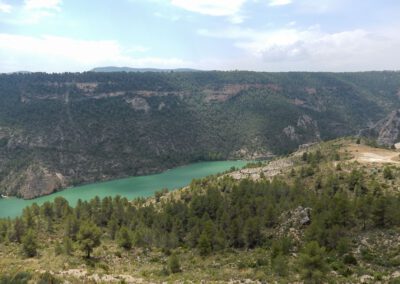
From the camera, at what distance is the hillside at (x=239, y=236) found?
38.5m

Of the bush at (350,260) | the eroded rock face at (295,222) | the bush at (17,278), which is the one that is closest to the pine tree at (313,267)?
the bush at (350,260)

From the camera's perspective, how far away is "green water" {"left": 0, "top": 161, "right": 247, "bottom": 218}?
121 metres

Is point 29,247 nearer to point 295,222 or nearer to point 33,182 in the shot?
point 295,222

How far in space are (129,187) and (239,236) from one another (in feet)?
303

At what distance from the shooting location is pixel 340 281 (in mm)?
35438

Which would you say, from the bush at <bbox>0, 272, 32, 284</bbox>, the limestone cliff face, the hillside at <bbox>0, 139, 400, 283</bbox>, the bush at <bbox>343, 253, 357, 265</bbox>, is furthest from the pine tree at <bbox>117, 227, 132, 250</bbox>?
the limestone cliff face

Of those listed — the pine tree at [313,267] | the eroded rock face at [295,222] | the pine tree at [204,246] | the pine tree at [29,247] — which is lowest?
the pine tree at [29,247]

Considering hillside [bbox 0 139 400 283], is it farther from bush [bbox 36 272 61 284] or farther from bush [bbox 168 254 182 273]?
bush [bbox 36 272 61 284]

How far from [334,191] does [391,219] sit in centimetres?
1707

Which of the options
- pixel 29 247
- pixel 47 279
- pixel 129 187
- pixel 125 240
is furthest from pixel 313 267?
pixel 129 187

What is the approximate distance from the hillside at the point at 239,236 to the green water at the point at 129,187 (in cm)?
4932

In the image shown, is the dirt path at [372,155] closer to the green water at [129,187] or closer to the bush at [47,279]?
the green water at [129,187]

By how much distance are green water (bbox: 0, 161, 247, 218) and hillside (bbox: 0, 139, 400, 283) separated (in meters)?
49.3

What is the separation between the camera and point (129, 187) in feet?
456
